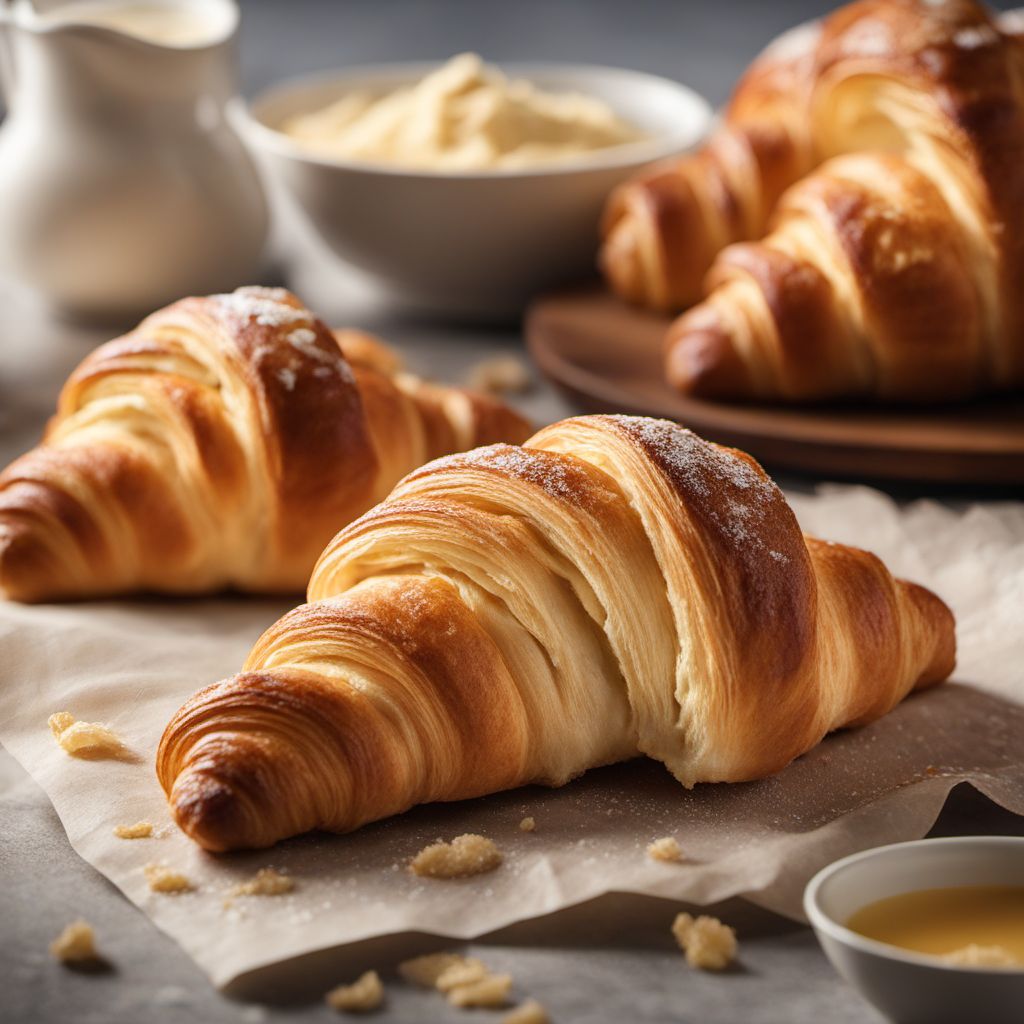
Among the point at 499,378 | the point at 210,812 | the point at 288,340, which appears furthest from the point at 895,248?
the point at 210,812

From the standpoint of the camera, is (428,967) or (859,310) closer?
(428,967)

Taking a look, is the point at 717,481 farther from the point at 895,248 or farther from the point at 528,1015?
the point at 895,248

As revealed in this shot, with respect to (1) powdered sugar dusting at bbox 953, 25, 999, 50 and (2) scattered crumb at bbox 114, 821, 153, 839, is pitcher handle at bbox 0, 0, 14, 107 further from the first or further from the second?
(2) scattered crumb at bbox 114, 821, 153, 839

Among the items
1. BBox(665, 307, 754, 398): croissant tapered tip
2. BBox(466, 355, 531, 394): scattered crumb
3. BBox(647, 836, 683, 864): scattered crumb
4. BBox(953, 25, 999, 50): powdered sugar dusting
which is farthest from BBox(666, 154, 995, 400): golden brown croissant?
BBox(647, 836, 683, 864): scattered crumb

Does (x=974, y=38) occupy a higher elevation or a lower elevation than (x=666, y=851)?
higher

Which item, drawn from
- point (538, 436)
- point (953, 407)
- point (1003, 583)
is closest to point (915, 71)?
point (953, 407)

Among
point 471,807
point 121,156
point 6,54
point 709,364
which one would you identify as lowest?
point 471,807

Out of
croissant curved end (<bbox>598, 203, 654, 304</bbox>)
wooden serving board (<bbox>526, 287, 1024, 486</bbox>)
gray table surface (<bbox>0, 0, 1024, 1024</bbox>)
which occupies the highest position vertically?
croissant curved end (<bbox>598, 203, 654, 304</bbox>)
